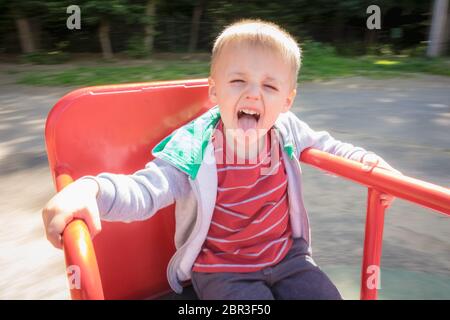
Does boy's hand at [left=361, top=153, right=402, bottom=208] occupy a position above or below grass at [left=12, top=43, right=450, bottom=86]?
above

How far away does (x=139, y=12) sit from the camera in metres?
7.52

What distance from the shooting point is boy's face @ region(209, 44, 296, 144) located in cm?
100

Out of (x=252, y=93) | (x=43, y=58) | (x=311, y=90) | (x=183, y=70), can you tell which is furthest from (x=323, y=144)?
(x=43, y=58)

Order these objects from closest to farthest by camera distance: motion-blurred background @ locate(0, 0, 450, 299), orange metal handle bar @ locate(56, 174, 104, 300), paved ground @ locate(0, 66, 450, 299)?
orange metal handle bar @ locate(56, 174, 104, 300)
paved ground @ locate(0, 66, 450, 299)
motion-blurred background @ locate(0, 0, 450, 299)

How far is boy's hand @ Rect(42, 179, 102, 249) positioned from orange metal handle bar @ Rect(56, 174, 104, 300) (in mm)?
18

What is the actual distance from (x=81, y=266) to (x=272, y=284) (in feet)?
1.70

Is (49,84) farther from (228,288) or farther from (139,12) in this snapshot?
(228,288)

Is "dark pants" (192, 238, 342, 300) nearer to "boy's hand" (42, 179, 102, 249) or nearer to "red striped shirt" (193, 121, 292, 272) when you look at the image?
"red striped shirt" (193, 121, 292, 272)

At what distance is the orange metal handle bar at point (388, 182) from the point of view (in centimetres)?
82

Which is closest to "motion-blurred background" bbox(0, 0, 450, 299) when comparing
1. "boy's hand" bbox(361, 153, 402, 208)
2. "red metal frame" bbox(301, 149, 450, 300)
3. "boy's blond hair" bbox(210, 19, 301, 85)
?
"red metal frame" bbox(301, 149, 450, 300)

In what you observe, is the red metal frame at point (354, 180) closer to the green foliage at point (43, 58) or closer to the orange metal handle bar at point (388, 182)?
the orange metal handle bar at point (388, 182)

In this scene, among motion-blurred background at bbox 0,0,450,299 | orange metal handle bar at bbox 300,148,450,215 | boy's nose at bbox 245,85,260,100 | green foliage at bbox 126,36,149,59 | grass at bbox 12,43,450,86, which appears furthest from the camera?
green foliage at bbox 126,36,149,59

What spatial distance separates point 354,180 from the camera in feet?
3.36

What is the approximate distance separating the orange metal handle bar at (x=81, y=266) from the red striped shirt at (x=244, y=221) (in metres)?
0.40
